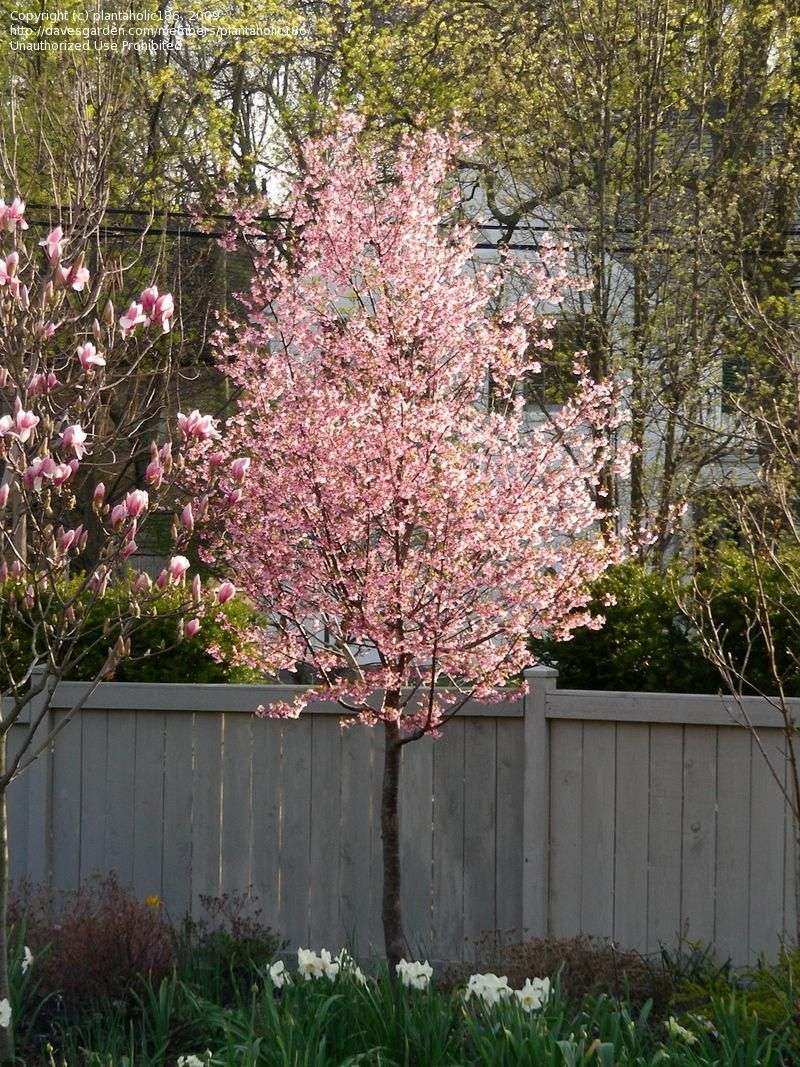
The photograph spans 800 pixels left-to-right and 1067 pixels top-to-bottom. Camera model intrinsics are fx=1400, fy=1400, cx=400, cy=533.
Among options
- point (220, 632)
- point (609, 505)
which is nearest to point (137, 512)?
point (220, 632)

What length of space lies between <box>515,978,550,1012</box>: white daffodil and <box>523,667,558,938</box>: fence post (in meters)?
1.92

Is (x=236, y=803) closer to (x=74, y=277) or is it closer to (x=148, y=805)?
(x=148, y=805)

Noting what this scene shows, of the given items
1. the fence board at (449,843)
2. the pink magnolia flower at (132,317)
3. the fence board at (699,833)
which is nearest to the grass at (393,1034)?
the fence board at (699,833)

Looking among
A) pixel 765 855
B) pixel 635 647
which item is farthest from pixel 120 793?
pixel 765 855

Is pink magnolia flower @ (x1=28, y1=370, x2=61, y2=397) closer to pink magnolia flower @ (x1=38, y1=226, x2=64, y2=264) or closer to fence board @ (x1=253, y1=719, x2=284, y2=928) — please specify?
pink magnolia flower @ (x1=38, y1=226, x2=64, y2=264)

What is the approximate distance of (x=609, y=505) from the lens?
34.4 feet

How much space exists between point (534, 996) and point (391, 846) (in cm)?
202

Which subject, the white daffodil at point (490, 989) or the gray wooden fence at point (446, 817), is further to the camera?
the gray wooden fence at point (446, 817)

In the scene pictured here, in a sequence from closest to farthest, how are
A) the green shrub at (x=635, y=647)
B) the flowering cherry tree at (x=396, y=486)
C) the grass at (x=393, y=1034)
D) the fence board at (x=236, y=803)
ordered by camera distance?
the grass at (x=393, y=1034) < the flowering cherry tree at (x=396, y=486) < the fence board at (x=236, y=803) < the green shrub at (x=635, y=647)

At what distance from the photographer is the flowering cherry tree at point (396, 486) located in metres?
5.61

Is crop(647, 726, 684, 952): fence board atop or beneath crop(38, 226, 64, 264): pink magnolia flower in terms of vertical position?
beneath

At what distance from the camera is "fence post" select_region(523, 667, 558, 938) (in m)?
5.98

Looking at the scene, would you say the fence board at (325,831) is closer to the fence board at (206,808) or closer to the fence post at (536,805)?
the fence board at (206,808)

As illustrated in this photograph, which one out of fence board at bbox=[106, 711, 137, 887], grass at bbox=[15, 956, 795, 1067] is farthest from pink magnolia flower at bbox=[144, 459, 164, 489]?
fence board at bbox=[106, 711, 137, 887]
